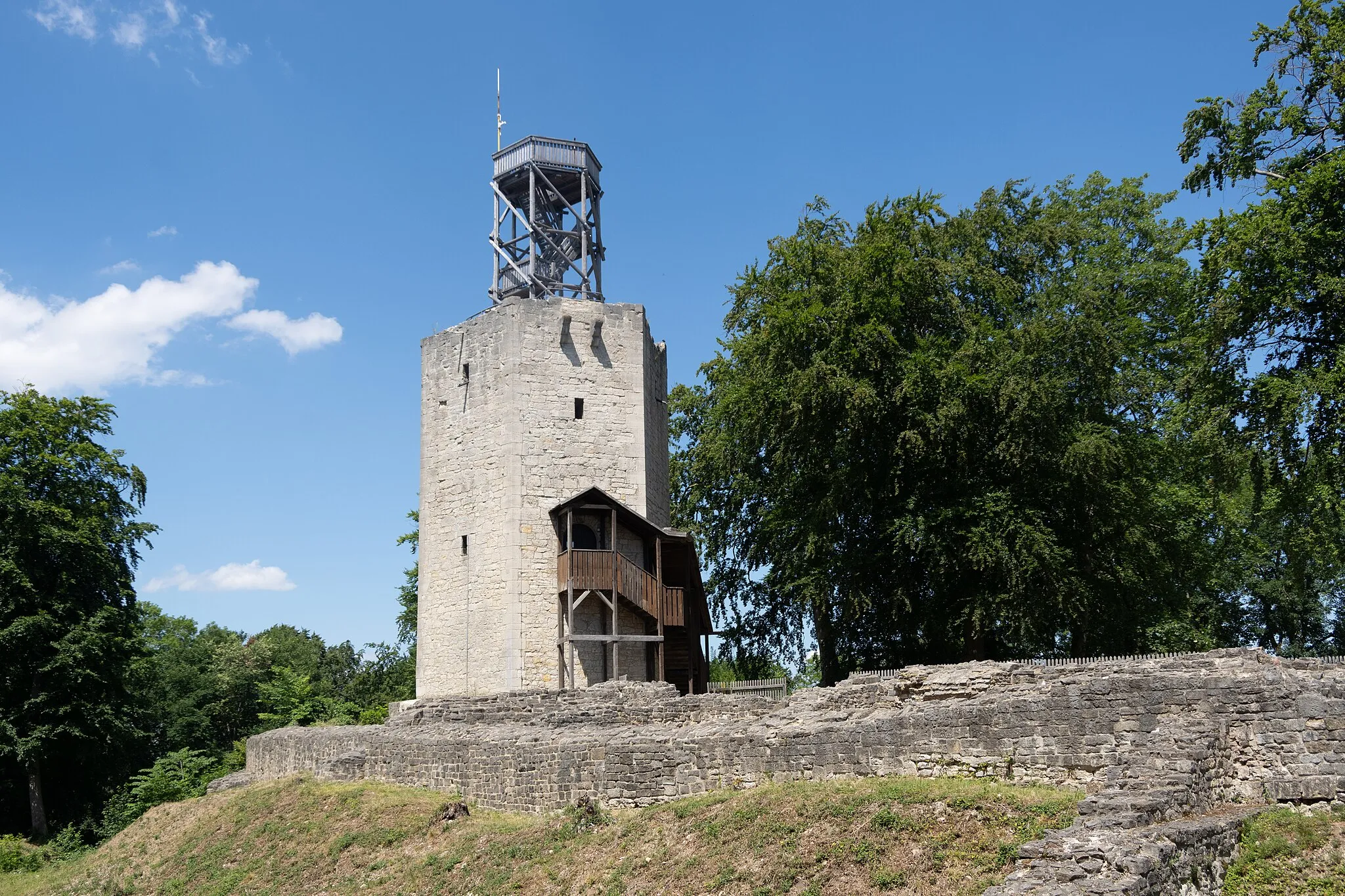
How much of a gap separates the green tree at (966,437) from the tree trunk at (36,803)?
20.7 m

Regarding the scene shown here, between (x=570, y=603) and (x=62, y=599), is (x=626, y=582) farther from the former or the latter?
(x=62, y=599)

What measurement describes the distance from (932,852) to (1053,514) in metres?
15.0

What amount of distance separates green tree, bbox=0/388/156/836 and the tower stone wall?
1103 cm

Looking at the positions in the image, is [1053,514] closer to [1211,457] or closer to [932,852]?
[1211,457]

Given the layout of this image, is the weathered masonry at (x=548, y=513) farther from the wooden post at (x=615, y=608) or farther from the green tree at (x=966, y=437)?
the green tree at (x=966, y=437)

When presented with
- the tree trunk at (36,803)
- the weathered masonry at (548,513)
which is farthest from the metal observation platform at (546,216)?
the tree trunk at (36,803)

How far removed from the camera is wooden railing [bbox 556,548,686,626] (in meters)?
24.3

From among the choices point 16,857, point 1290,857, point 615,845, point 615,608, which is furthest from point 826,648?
point 16,857

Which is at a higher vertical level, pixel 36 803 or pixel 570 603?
pixel 570 603

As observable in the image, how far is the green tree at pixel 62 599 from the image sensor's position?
29719 millimetres

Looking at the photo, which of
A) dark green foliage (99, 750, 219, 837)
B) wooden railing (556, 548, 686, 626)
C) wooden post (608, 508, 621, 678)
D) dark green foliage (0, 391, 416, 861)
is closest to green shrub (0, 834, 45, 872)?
dark green foliage (0, 391, 416, 861)

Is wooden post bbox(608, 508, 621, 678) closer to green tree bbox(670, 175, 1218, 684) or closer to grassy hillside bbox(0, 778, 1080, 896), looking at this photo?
green tree bbox(670, 175, 1218, 684)

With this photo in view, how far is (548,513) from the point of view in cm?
2502

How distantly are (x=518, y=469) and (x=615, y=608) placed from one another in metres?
3.88
